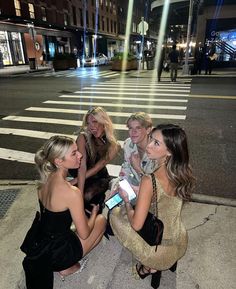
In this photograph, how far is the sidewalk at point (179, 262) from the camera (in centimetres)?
256

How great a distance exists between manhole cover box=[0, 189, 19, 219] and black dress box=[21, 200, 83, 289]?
1.57m

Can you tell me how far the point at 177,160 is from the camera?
214 cm

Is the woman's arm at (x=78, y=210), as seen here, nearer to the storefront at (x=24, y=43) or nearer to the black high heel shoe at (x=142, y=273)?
the black high heel shoe at (x=142, y=273)

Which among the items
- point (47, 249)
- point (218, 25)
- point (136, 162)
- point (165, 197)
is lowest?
point (47, 249)

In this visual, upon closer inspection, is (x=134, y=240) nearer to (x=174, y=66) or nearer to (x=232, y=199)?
(x=232, y=199)

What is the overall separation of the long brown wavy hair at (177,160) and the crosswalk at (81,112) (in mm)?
2886

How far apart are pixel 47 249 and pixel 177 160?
135cm

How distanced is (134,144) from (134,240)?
1358mm

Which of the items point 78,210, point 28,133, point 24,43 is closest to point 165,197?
point 78,210

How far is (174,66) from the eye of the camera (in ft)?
51.3

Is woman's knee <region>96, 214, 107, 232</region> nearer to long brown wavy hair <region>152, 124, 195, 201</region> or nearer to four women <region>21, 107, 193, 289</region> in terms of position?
four women <region>21, 107, 193, 289</region>

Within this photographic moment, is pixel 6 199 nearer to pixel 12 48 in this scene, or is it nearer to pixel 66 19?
pixel 12 48

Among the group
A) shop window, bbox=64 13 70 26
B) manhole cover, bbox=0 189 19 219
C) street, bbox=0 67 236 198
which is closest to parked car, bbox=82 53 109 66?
shop window, bbox=64 13 70 26

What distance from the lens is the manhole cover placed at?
3.82 meters
